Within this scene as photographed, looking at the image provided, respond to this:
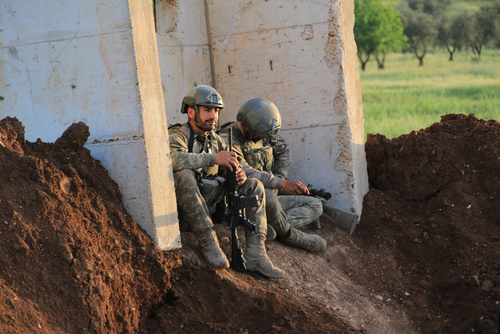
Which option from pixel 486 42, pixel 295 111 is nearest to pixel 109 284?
pixel 295 111

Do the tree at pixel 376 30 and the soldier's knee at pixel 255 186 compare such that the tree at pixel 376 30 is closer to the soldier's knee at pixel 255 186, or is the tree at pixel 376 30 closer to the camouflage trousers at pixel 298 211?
the camouflage trousers at pixel 298 211

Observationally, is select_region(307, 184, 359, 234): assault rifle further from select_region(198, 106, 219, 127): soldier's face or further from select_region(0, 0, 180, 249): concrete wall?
select_region(0, 0, 180, 249): concrete wall

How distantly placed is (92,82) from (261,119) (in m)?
1.92

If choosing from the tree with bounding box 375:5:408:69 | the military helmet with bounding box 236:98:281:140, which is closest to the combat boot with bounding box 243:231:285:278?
the military helmet with bounding box 236:98:281:140

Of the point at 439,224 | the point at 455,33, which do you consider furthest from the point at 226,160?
the point at 455,33

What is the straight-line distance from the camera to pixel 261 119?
5.40m

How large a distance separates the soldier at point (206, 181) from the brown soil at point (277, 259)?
0.58ft

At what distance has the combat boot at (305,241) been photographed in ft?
17.5

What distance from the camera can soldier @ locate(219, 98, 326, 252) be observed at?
16.6ft

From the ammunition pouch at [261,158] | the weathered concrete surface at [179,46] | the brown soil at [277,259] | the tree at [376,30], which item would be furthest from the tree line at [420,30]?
the ammunition pouch at [261,158]

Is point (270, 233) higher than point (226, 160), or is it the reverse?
point (226, 160)

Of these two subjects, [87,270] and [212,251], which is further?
[212,251]

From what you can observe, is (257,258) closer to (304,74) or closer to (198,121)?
(198,121)

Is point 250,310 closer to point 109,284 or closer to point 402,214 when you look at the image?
point 109,284
